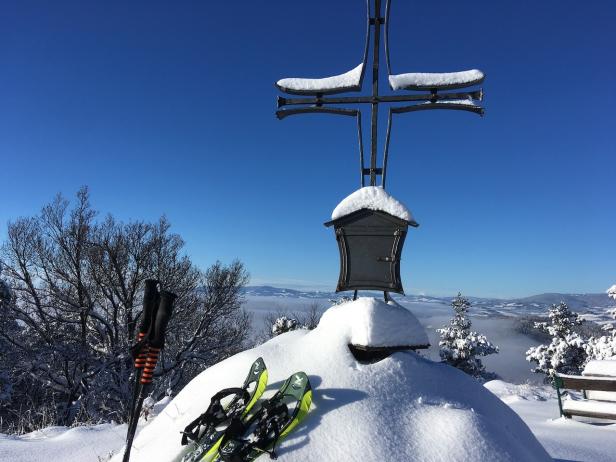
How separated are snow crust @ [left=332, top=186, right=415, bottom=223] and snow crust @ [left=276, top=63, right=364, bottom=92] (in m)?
1.37

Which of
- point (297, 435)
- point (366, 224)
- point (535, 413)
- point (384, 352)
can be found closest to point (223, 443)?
point (297, 435)

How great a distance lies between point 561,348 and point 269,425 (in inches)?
1290

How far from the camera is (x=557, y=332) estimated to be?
30062mm

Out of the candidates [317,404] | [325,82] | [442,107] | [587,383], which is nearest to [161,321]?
[317,404]

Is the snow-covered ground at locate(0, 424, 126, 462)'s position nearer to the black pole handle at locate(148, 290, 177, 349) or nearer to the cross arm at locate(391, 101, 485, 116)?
the black pole handle at locate(148, 290, 177, 349)

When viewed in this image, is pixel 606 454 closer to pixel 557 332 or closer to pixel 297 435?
pixel 297 435

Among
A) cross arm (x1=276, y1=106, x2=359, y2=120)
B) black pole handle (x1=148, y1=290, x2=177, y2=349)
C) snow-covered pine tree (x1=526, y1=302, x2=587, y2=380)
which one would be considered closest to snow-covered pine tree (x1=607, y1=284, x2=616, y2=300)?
snow-covered pine tree (x1=526, y1=302, x2=587, y2=380)

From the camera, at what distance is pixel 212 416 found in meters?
3.07

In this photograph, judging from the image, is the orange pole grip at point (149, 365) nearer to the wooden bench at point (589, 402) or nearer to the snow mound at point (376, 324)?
the snow mound at point (376, 324)

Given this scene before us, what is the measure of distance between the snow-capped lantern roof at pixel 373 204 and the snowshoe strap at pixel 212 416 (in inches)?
86.7

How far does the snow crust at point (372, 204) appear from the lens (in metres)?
4.26

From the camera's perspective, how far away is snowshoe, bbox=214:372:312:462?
262cm

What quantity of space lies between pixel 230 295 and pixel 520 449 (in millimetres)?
20371

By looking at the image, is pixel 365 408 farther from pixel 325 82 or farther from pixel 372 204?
pixel 325 82
